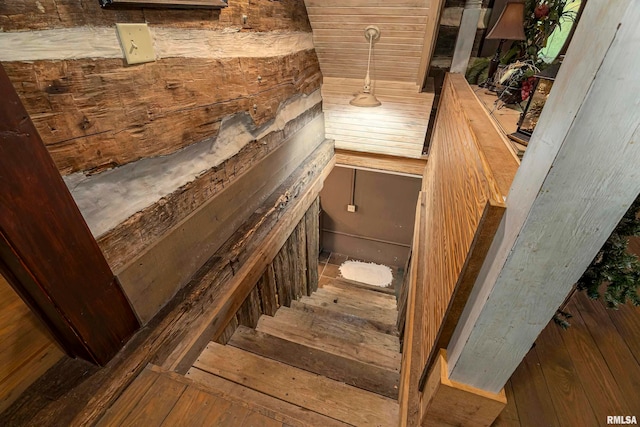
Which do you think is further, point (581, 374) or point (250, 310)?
point (250, 310)

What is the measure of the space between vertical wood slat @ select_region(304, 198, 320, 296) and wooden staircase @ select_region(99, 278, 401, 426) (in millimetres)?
1103

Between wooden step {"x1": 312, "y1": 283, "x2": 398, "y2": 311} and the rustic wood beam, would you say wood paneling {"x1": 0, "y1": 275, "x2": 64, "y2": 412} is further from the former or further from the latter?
the rustic wood beam

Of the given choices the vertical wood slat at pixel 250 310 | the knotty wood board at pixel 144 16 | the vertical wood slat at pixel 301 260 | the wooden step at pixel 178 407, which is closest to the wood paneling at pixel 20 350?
the wooden step at pixel 178 407

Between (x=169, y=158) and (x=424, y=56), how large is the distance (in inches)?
98.1

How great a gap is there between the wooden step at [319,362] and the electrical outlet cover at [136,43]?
191cm

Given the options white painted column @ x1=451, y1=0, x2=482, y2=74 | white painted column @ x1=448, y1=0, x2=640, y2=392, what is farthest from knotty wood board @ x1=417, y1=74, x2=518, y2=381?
white painted column @ x1=451, y1=0, x2=482, y2=74

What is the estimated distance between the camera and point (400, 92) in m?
3.22

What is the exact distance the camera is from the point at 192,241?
5.44 ft

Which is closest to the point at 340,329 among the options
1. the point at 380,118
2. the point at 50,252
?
the point at 50,252

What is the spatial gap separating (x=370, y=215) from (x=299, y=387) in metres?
4.39

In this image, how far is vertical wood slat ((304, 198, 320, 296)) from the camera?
362 centimetres

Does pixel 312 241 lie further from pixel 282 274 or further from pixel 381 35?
pixel 381 35

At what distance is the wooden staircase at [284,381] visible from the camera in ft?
4.03

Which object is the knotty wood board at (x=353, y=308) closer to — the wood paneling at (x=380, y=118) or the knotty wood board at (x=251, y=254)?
the knotty wood board at (x=251, y=254)
